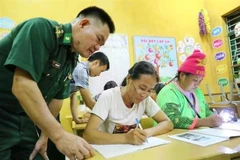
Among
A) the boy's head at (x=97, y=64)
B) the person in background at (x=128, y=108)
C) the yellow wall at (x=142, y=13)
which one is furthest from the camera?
the yellow wall at (x=142, y=13)

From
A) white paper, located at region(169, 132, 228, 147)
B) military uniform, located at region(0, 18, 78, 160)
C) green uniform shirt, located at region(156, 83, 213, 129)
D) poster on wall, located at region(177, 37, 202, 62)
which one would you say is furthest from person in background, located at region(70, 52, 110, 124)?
poster on wall, located at region(177, 37, 202, 62)

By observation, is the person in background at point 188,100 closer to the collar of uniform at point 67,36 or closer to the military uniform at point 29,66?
the military uniform at point 29,66

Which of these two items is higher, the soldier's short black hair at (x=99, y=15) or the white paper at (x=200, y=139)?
the soldier's short black hair at (x=99, y=15)

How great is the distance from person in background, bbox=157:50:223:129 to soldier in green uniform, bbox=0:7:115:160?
0.76 m

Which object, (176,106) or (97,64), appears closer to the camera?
(176,106)

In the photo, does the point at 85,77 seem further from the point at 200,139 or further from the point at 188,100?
the point at 200,139

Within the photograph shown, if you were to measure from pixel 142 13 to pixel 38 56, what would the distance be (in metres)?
2.88

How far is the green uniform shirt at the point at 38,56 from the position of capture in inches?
27.6

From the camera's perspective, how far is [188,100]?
5.35 feet

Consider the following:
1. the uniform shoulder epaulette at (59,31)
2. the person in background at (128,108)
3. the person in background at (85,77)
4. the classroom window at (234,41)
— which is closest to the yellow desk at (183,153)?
the person in background at (128,108)

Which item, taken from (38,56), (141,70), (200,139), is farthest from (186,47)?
(38,56)

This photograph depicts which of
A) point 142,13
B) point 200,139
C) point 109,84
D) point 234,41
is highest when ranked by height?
point 142,13

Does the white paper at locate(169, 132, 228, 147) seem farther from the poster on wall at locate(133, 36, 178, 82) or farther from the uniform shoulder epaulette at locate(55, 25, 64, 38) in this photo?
the poster on wall at locate(133, 36, 178, 82)

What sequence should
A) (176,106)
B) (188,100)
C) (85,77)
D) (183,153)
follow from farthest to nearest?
(85,77) → (188,100) → (176,106) → (183,153)
